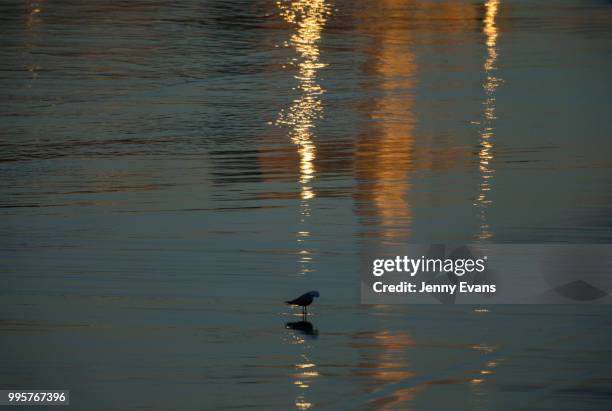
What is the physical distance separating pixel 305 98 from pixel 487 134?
373cm

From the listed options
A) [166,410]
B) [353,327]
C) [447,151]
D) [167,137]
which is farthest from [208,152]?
[166,410]

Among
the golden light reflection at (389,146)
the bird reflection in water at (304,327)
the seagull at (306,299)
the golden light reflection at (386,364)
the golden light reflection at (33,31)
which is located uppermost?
the seagull at (306,299)

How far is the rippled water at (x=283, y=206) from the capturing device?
9.54 meters

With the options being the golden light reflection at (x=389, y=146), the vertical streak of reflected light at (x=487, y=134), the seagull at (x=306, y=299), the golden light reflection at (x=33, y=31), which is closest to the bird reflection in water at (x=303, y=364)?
the seagull at (x=306, y=299)

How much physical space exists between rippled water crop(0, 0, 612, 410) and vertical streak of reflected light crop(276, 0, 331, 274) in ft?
0.20

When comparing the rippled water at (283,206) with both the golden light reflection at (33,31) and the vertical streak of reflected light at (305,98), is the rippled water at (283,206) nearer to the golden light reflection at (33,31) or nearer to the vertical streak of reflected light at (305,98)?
the vertical streak of reflected light at (305,98)

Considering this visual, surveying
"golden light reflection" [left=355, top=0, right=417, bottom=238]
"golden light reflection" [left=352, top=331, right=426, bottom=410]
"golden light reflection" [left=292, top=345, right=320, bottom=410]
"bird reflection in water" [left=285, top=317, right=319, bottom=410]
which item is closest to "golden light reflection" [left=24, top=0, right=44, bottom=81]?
"golden light reflection" [left=355, top=0, right=417, bottom=238]

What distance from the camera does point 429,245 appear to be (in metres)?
13.0

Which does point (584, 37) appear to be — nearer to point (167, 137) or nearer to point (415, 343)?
point (167, 137)

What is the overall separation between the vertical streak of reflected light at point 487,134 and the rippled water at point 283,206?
0.18ft

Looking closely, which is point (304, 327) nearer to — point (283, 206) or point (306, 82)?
point (283, 206)

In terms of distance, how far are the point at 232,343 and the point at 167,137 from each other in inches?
345

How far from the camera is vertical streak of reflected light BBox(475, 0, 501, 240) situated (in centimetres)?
1443

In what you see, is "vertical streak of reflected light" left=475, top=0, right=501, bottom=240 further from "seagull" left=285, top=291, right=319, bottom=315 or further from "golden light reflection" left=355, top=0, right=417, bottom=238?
"seagull" left=285, top=291, right=319, bottom=315
